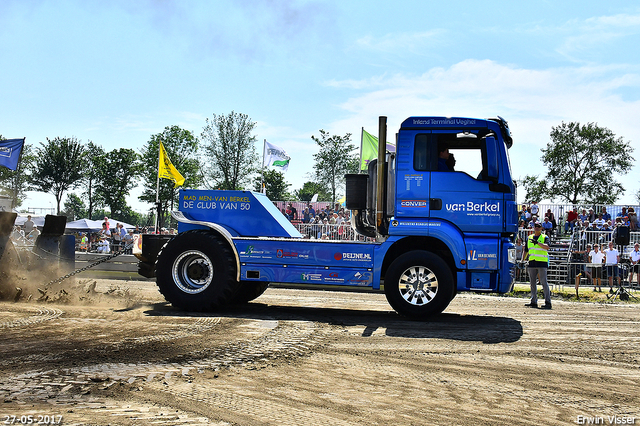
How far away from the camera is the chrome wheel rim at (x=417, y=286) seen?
934 cm

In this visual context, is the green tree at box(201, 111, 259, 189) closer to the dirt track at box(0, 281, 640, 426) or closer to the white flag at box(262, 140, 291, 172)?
the white flag at box(262, 140, 291, 172)

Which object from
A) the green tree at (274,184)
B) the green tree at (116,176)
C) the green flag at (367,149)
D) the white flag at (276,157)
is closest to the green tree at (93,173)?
the green tree at (116,176)

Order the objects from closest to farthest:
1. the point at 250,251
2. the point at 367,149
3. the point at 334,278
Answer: the point at 334,278, the point at 250,251, the point at 367,149

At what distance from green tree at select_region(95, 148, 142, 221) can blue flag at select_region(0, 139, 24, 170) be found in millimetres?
38396

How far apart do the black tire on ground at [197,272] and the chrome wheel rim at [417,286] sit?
2972 mm

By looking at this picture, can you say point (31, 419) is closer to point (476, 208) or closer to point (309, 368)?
point (309, 368)

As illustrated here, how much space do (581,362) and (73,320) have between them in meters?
7.00

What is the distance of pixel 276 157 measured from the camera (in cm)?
2864

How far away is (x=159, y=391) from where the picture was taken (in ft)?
16.0

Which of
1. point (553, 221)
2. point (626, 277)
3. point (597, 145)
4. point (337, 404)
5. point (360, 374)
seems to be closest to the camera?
point (337, 404)

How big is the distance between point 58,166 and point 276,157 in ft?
114

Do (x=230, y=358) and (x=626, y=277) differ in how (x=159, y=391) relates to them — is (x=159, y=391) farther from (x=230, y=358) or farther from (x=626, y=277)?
(x=626, y=277)

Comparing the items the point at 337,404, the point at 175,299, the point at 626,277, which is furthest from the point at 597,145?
the point at 337,404

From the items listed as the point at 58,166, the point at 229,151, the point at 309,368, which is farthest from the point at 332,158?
the point at 309,368
